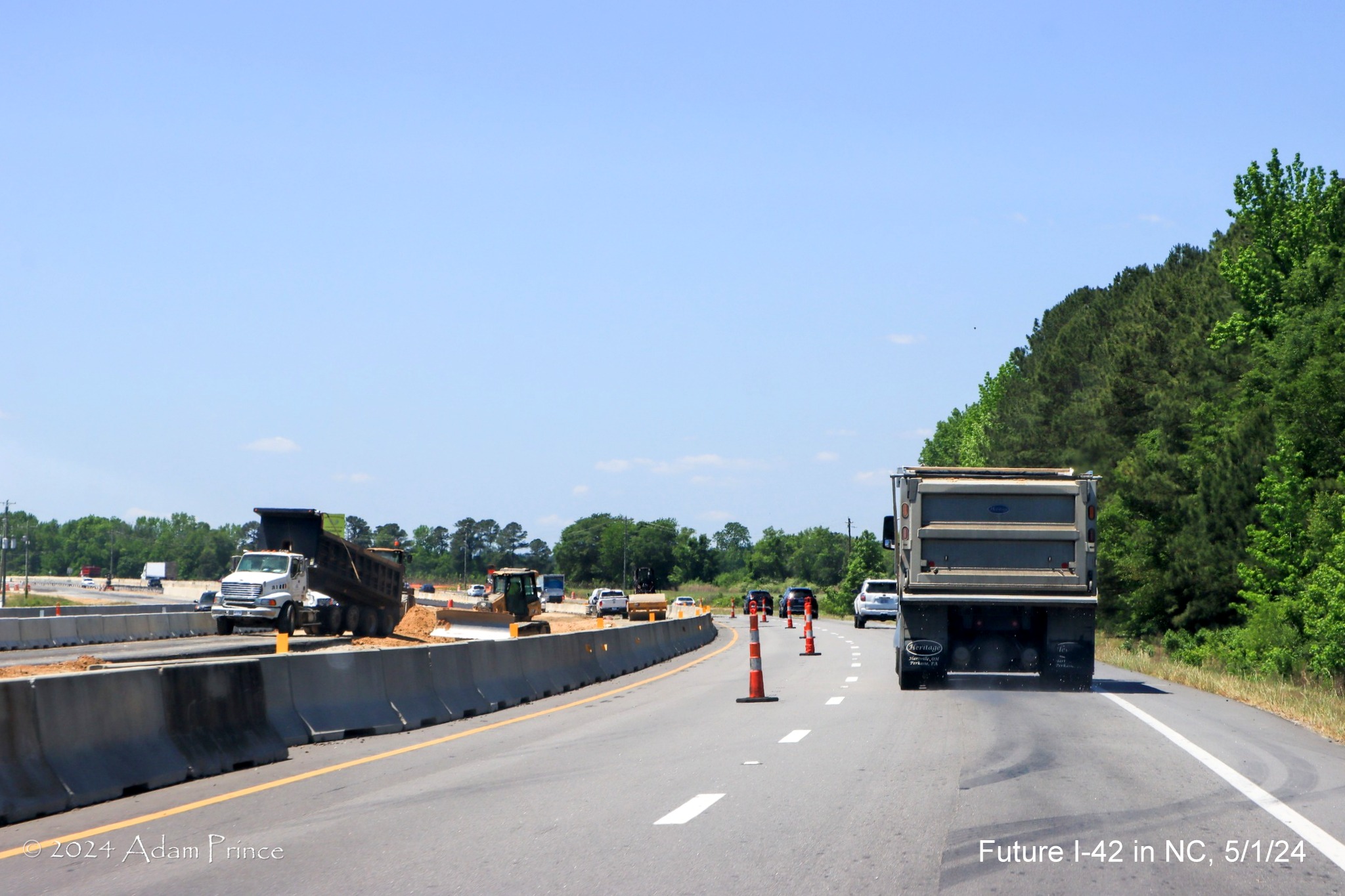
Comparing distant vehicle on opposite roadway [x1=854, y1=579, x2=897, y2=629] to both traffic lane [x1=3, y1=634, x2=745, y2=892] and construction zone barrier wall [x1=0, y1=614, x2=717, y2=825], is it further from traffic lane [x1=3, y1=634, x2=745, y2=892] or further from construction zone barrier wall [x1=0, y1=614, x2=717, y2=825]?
traffic lane [x1=3, y1=634, x2=745, y2=892]

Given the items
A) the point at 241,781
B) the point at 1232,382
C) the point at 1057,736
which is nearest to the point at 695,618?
the point at 1232,382

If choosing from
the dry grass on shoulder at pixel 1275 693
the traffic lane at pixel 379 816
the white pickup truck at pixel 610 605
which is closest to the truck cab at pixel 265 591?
the dry grass on shoulder at pixel 1275 693

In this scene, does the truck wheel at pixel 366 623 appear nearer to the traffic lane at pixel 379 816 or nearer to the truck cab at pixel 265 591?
the truck cab at pixel 265 591

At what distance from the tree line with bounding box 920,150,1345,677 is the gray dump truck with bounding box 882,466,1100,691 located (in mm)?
9151

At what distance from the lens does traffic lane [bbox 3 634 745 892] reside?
7.46 meters

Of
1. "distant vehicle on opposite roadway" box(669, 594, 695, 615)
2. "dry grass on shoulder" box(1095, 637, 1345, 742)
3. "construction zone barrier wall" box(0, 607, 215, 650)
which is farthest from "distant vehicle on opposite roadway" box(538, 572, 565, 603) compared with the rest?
"dry grass on shoulder" box(1095, 637, 1345, 742)

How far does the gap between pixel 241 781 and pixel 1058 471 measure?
528 inches

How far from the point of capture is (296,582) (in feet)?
139

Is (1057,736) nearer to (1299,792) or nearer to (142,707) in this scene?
(1299,792)

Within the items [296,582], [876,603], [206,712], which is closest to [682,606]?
[876,603]

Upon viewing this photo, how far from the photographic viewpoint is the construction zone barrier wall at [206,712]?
9688mm

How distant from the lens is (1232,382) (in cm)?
4838

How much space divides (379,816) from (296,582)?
34.3 metres

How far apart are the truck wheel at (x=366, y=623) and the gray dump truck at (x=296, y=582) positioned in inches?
2.2
